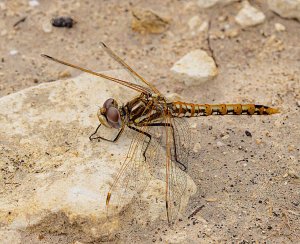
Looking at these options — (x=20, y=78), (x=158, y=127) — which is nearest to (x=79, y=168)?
(x=158, y=127)

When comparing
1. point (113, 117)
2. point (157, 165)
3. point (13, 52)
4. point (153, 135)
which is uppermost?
point (113, 117)

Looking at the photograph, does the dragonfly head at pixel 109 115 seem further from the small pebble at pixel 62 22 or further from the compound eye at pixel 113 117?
the small pebble at pixel 62 22

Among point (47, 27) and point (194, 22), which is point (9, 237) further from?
point (194, 22)

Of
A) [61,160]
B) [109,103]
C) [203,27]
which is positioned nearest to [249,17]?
[203,27]

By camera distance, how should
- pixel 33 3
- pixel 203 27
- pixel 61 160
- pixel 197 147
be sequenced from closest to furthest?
1. pixel 61 160
2. pixel 197 147
3. pixel 203 27
4. pixel 33 3

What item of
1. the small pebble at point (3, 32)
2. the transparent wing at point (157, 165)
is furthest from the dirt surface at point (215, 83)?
the transparent wing at point (157, 165)

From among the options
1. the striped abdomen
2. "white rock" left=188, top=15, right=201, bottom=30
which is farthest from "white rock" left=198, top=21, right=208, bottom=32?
the striped abdomen

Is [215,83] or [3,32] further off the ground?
[215,83]

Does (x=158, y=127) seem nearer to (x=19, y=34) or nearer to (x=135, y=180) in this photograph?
(x=135, y=180)
